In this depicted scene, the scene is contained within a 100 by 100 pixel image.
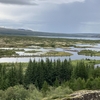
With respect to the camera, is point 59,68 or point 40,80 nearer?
point 40,80

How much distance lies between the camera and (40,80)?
277 feet

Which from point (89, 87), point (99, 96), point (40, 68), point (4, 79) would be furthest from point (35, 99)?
point (40, 68)

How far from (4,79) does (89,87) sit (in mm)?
30399

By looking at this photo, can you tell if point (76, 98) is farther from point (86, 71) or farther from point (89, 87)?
point (86, 71)

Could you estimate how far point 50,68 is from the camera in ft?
298

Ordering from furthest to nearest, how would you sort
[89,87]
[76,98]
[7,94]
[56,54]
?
1. [56,54]
2. [89,87]
3. [7,94]
4. [76,98]

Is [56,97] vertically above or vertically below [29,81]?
above

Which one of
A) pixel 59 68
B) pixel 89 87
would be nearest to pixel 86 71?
pixel 59 68

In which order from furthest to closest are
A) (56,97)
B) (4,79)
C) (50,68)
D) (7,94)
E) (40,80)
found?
(50,68) → (40,80) → (4,79) → (7,94) → (56,97)

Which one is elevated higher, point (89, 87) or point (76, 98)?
point (76, 98)

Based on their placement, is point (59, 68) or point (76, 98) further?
point (59, 68)

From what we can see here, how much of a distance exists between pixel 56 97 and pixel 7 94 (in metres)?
15.3

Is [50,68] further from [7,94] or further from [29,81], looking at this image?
[7,94]

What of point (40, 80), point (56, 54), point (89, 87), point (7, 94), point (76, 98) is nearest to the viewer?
point (76, 98)
